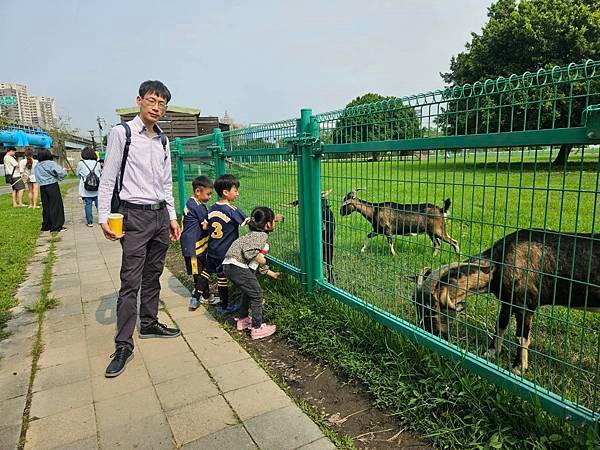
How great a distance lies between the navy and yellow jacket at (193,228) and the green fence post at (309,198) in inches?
40.2

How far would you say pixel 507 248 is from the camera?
2.58 metres

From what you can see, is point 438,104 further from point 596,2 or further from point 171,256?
point 596,2

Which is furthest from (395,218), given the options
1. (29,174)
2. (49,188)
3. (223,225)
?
(29,174)

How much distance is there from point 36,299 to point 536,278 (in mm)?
5107

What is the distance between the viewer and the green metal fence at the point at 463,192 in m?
1.93

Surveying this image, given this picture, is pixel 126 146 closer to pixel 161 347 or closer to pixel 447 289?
pixel 161 347

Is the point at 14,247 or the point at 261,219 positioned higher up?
the point at 261,219

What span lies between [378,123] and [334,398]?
1898 mm

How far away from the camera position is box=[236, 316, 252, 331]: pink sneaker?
3.83 m

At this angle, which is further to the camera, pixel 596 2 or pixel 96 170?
pixel 596 2

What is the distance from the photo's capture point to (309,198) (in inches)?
152

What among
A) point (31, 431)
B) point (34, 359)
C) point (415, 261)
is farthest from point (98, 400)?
point (415, 261)

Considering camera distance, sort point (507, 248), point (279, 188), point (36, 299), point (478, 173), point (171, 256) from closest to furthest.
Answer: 1. point (478, 173)
2. point (507, 248)
3. point (279, 188)
4. point (36, 299)
5. point (171, 256)

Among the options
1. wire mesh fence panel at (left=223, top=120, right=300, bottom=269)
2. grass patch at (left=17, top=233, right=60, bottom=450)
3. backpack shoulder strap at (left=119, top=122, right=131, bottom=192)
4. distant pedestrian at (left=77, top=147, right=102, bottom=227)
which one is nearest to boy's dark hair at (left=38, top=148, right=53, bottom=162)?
distant pedestrian at (left=77, top=147, right=102, bottom=227)
